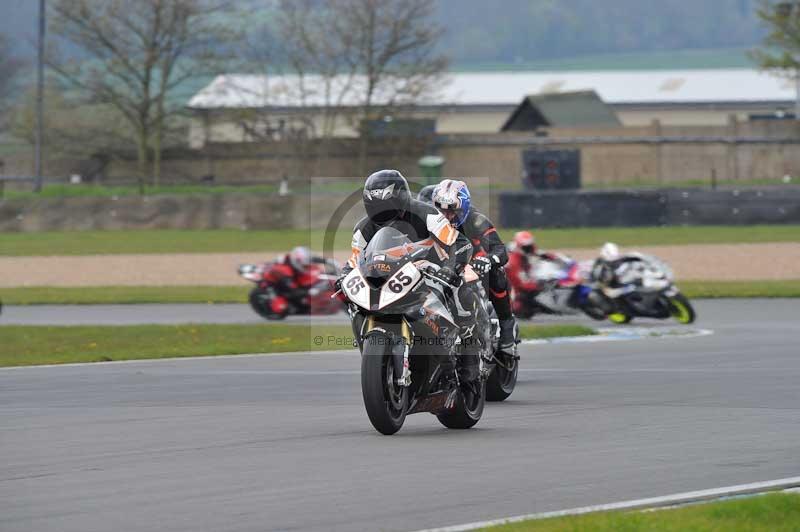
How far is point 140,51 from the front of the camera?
63.9 m

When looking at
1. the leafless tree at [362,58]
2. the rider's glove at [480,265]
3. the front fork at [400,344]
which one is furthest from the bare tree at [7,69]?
the front fork at [400,344]

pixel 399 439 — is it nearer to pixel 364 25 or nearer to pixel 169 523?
pixel 169 523

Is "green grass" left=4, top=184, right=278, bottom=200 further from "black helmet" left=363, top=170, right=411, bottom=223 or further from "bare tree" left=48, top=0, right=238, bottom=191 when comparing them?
"black helmet" left=363, top=170, right=411, bottom=223

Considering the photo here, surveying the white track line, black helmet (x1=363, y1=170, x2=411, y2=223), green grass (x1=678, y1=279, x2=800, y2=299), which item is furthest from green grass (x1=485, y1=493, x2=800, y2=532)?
green grass (x1=678, y1=279, x2=800, y2=299)

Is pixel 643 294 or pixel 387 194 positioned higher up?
pixel 387 194

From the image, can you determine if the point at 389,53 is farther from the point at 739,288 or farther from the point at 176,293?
the point at 739,288

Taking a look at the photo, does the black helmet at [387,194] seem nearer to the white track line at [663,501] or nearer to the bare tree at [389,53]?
the white track line at [663,501]

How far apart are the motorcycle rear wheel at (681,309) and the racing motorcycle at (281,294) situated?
5.17m

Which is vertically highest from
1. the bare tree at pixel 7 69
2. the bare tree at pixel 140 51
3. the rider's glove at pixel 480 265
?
the bare tree at pixel 7 69

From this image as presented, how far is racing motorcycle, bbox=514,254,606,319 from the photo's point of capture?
2148 centimetres

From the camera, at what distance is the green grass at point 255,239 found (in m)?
37.1

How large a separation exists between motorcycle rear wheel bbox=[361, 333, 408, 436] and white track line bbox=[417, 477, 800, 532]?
2.33 metres

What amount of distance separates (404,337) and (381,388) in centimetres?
39

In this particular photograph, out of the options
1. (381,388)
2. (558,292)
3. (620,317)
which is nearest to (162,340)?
(558,292)
